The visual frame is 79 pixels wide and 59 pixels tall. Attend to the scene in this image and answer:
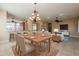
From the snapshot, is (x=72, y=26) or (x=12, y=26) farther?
(x=72, y=26)

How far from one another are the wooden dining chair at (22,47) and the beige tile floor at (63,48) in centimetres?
15

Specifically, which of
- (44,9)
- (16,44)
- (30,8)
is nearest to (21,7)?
(30,8)

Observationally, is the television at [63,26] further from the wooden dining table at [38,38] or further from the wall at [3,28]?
the wall at [3,28]

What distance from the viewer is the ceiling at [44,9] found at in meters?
1.99

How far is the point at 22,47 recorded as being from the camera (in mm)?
2133

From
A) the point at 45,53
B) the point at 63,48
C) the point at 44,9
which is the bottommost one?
the point at 45,53

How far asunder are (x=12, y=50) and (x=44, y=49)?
2.35 feet

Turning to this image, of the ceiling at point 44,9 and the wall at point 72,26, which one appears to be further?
the wall at point 72,26

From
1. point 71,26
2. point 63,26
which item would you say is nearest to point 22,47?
point 63,26

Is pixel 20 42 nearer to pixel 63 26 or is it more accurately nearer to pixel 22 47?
pixel 22 47

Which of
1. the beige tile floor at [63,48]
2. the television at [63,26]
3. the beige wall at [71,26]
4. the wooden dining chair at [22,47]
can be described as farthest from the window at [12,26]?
the television at [63,26]

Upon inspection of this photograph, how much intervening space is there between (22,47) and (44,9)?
100cm

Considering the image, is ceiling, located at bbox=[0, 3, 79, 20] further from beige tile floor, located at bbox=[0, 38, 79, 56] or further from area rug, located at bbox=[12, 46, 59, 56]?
area rug, located at bbox=[12, 46, 59, 56]

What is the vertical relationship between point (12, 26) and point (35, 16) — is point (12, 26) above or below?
below
